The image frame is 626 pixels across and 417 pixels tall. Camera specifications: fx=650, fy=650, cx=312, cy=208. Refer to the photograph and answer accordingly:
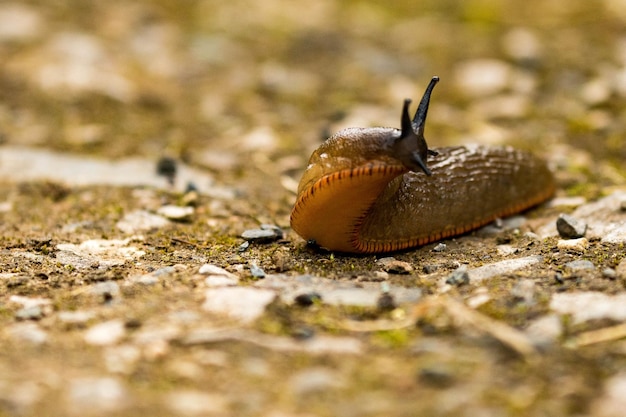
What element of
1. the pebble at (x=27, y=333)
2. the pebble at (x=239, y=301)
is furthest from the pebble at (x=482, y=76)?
the pebble at (x=27, y=333)

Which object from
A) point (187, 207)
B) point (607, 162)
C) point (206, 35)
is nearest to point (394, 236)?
point (187, 207)

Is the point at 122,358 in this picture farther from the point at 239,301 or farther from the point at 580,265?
the point at 580,265

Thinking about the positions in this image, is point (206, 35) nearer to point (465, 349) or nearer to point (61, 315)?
point (61, 315)

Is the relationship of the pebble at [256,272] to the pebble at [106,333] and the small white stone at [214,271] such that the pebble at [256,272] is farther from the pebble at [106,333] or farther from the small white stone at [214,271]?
the pebble at [106,333]

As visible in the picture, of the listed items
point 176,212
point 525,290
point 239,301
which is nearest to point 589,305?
point 525,290

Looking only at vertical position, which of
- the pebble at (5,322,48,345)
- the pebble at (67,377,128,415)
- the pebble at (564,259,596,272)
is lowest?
the pebble at (67,377,128,415)

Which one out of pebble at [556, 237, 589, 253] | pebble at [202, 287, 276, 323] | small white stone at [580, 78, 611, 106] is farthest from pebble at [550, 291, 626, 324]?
small white stone at [580, 78, 611, 106]

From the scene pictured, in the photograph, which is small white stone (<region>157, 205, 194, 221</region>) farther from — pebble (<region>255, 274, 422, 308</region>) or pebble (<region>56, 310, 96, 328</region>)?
pebble (<region>56, 310, 96, 328</region>)
